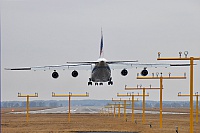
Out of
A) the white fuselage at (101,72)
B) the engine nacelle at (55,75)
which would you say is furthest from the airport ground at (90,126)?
the engine nacelle at (55,75)

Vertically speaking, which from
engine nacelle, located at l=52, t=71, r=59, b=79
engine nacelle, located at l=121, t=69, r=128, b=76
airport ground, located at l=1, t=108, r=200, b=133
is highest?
engine nacelle, located at l=121, t=69, r=128, b=76

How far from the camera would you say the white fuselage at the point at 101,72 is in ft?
147

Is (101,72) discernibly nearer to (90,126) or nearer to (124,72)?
(124,72)

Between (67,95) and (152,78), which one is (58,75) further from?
(67,95)

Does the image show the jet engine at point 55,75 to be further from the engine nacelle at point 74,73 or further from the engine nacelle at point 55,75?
the engine nacelle at point 74,73

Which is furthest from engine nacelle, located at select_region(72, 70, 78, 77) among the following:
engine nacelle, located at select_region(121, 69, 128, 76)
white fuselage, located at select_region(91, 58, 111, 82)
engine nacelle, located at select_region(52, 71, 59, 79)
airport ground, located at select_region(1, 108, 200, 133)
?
airport ground, located at select_region(1, 108, 200, 133)

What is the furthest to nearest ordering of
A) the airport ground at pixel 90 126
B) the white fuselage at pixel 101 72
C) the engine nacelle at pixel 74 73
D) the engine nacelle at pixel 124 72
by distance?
the engine nacelle at pixel 74 73, the engine nacelle at pixel 124 72, the airport ground at pixel 90 126, the white fuselage at pixel 101 72

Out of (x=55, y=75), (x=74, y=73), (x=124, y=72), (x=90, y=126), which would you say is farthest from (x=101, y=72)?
(x=90, y=126)

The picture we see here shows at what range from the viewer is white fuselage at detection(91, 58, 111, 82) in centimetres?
4484

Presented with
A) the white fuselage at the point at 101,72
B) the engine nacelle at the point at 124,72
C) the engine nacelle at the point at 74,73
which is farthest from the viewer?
the engine nacelle at the point at 74,73

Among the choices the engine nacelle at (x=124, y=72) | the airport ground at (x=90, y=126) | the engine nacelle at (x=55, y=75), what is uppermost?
the engine nacelle at (x=124, y=72)

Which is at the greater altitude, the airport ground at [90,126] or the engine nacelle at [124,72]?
the engine nacelle at [124,72]

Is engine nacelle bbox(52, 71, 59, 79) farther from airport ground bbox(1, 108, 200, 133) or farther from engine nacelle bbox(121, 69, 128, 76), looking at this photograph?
engine nacelle bbox(121, 69, 128, 76)

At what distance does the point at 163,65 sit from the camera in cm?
5750
